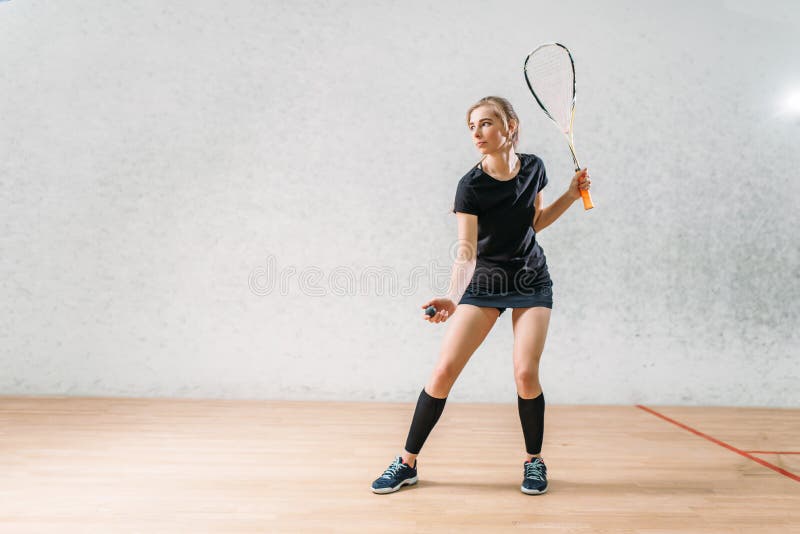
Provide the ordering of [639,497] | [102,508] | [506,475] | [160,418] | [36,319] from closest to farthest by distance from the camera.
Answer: [102,508] → [639,497] → [506,475] → [160,418] → [36,319]

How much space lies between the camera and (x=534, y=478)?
1521mm

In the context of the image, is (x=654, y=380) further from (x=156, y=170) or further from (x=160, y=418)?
(x=156, y=170)

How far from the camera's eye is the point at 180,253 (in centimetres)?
279

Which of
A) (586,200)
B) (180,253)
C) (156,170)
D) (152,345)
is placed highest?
(156,170)

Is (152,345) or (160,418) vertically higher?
(152,345)

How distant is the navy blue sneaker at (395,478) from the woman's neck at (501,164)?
84 centimetres

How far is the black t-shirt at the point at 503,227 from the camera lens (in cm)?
151

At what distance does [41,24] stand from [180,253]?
53.5 inches

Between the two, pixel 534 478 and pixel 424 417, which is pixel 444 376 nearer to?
pixel 424 417

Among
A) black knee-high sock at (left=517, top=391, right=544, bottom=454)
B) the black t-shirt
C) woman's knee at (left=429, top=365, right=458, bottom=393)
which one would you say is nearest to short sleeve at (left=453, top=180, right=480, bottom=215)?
the black t-shirt

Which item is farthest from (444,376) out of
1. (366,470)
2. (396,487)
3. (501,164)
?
(501,164)

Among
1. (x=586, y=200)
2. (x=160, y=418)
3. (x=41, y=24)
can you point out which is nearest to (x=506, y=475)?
(x=586, y=200)

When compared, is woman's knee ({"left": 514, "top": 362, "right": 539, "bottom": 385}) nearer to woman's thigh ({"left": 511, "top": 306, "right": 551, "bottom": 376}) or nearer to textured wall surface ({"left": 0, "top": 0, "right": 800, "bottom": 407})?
woman's thigh ({"left": 511, "top": 306, "right": 551, "bottom": 376})

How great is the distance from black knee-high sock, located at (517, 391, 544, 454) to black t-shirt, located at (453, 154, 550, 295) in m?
0.31
